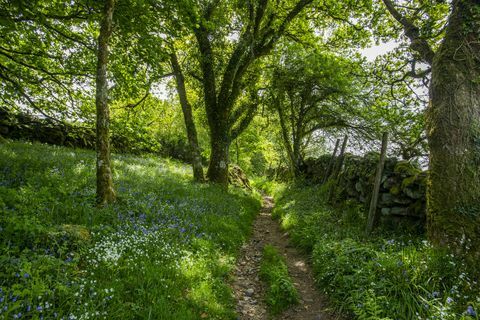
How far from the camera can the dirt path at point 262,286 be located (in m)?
5.36

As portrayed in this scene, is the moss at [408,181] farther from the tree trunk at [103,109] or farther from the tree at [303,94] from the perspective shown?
the tree at [303,94]

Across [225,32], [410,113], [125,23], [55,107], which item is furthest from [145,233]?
[225,32]

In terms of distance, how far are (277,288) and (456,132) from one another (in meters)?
5.57

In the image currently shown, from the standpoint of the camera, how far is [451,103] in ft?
20.0

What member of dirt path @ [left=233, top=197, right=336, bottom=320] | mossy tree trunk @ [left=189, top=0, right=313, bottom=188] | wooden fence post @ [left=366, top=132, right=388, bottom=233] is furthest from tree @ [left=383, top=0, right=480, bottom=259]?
mossy tree trunk @ [left=189, top=0, right=313, bottom=188]

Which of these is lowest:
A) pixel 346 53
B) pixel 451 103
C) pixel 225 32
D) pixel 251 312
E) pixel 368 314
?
pixel 251 312

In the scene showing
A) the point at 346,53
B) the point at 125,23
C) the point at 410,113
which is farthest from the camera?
the point at 346,53

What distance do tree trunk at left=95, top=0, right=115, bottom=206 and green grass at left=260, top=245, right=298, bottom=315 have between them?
467 cm

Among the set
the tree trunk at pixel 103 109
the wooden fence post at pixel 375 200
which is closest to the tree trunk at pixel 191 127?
the tree trunk at pixel 103 109

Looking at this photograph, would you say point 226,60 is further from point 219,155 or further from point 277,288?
point 277,288

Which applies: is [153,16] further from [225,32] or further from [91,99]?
[225,32]

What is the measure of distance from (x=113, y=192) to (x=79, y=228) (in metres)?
2.09

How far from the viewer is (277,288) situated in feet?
19.1

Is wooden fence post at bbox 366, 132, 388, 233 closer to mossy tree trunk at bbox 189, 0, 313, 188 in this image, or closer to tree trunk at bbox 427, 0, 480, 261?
tree trunk at bbox 427, 0, 480, 261
